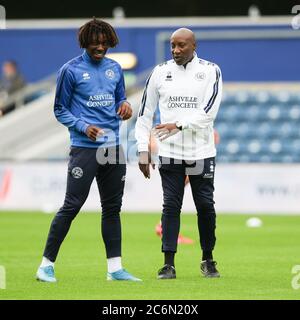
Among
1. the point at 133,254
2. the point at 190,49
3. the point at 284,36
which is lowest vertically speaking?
the point at 133,254

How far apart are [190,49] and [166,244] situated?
5.96 ft

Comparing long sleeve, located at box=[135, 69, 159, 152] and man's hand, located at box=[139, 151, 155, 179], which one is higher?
long sleeve, located at box=[135, 69, 159, 152]

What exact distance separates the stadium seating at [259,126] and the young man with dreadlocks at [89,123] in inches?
591

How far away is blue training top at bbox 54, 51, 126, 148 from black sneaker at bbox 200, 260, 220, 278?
1.45 metres

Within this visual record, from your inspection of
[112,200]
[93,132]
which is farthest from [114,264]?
[93,132]

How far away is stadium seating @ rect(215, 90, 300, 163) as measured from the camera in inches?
984

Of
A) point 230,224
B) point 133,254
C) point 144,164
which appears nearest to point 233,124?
point 230,224

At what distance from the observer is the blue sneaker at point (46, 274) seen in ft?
31.8

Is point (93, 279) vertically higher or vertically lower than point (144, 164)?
lower

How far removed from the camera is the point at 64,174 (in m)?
21.8

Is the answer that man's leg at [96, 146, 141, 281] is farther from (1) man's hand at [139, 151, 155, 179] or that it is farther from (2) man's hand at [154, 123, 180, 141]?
(2) man's hand at [154, 123, 180, 141]

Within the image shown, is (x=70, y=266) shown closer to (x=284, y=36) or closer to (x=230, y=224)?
(x=230, y=224)

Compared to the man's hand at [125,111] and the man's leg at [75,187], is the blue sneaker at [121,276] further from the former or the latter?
the man's hand at [125,111]

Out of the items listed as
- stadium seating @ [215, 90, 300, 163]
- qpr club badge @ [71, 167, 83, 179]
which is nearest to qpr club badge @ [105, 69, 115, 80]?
qpr club badge @ [71, 167, 83, 179]
